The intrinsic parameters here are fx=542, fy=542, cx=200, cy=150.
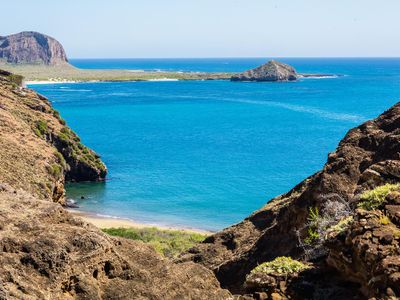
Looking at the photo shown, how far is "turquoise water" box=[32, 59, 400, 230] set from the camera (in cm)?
5488

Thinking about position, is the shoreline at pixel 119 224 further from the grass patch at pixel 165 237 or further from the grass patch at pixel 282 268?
the grass patch at pixel 282 268

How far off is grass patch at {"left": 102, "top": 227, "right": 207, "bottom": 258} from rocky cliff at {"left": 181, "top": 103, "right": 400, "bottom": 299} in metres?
12.5

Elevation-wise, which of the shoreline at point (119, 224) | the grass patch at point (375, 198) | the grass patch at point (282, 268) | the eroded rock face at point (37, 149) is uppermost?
the grass patch at point (375, 198)

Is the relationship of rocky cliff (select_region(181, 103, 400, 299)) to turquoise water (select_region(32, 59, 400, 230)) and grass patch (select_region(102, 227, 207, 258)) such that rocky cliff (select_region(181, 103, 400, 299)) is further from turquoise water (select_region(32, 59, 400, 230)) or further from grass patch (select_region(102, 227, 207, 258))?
turquoise water (select_region(32, 59, 400, 230))

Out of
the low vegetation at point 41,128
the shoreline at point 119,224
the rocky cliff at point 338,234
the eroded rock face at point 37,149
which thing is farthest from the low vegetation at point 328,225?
the low vegetation at point 41,128

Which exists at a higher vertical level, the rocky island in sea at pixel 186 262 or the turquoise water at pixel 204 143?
the rocky island in sea at pixel 186 262

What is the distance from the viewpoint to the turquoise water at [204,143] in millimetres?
54875

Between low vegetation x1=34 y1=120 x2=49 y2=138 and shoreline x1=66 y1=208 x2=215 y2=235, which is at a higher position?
low vegetation x1=34 y1=120 x2=49 y2=138

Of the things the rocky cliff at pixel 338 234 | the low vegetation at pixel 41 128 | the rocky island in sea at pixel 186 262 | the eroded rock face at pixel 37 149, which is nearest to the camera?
the rocky island in sea at pixel 186 262

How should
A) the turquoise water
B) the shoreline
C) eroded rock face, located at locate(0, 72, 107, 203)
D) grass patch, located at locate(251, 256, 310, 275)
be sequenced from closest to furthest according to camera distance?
grass patch, located at locate(251, 256, 310, 275)
eroded rock face, located at locate(0, 72, 107, 203)
the shoreline
the turquoise water

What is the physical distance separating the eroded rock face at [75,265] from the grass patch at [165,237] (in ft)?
64.4

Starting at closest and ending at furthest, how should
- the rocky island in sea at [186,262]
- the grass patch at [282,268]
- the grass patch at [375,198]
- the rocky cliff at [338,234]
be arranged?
the rocky island in sea at [186,262], the rocky cliff at [338,234], the grass patch at [375,198], the grass patch at [282,268]

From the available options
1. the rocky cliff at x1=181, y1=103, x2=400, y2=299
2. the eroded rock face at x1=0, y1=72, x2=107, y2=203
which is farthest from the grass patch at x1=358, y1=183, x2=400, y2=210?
the eroded rock face at x1=0, y1=72, x2=107, y2=203

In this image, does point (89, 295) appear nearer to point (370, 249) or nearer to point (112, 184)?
point (370, 249)
